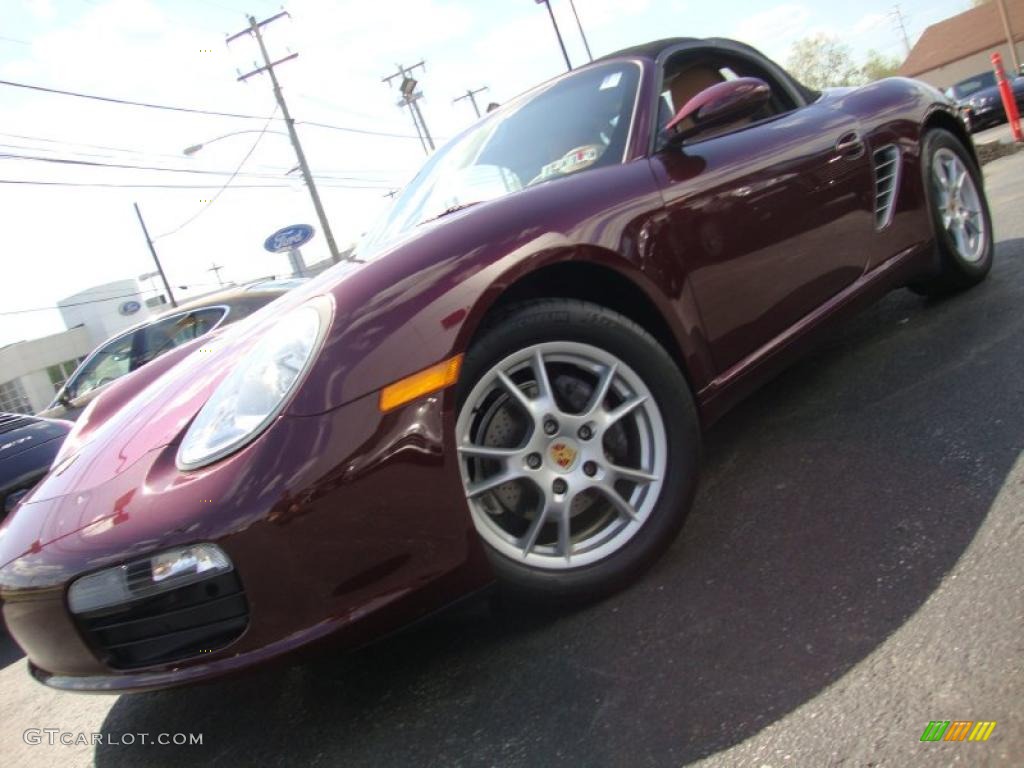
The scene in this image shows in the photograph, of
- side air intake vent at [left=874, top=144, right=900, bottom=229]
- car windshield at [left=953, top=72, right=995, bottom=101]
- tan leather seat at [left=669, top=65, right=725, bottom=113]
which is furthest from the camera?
car windshield at [left=953, top=72, right=995, bottom=101]

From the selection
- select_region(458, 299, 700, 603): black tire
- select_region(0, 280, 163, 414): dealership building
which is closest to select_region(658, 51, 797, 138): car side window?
select_region(458, 299, 700, 603): black tire

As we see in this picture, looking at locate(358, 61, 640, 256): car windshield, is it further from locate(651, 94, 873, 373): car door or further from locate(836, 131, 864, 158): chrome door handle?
locate(836, 131, 864, 158): chrome door handle

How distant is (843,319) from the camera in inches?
123

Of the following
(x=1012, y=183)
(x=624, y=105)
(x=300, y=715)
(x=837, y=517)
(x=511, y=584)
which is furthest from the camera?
(x=1012, y=183)

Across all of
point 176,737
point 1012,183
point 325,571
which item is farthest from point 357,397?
point 1012,183

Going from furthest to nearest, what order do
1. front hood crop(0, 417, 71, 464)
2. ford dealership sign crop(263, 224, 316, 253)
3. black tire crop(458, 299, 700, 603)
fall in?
ford dealership sign crop(263, 224, 316, 253) < front hood crop(0, 417, 71, 464) < black tire crop(458, 299, 700, 603)

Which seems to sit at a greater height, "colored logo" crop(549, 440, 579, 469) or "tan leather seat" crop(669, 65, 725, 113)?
"tan leather seat" crop(669, 65, 725, 113)

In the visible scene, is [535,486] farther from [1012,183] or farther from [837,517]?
[1012,183]

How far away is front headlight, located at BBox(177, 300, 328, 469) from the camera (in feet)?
6.11

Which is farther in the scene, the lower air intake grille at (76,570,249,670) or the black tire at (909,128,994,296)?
the black tire at (909,128,994,296)

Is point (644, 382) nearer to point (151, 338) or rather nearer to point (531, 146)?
point (531, 146)

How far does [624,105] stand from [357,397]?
4.99ft

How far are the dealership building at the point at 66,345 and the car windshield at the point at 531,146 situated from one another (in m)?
51.6

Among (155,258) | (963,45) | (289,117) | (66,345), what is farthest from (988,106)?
(66,345)
